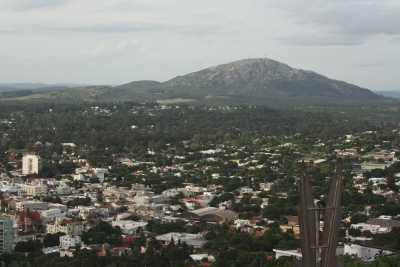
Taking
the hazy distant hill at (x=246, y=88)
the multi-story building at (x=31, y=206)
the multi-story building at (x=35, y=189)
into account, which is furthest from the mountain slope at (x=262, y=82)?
the multi-story building at (x=31, y=206)

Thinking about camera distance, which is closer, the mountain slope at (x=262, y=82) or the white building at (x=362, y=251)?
the white building at (x=362, y=251)

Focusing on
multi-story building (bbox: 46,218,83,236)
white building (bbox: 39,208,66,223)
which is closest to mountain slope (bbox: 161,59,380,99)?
white building (bbox: 39,208,66,223)

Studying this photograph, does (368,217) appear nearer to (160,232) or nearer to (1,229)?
(160,232)

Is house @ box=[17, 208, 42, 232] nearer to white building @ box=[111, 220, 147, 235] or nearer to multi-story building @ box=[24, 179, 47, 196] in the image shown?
white building @ box=[111, 220, 147, 235]

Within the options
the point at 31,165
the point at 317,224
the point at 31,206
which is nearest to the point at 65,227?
the point at 31,206

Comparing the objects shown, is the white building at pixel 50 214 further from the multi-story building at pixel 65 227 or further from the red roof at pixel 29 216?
the multi-story building at pixel 65 227

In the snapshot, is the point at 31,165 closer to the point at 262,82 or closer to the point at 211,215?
the point at 211,215
